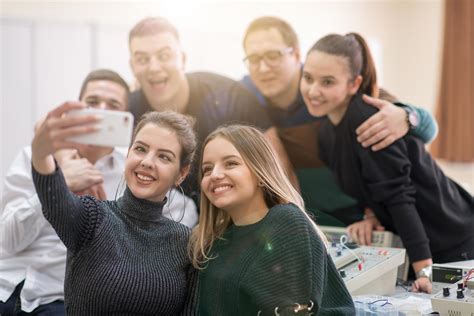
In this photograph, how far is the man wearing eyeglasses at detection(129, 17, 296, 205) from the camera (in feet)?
8.37

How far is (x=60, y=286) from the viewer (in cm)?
204

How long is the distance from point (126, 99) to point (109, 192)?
39 cm

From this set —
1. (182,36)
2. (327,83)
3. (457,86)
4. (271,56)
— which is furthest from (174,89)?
(457,86)

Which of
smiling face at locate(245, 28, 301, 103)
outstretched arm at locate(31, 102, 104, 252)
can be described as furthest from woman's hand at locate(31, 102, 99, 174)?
smiling face at locate(245, 28, 301, 103)

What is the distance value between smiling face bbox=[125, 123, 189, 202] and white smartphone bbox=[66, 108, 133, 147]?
0.61 feet

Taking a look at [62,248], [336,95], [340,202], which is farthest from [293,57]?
[62,248]

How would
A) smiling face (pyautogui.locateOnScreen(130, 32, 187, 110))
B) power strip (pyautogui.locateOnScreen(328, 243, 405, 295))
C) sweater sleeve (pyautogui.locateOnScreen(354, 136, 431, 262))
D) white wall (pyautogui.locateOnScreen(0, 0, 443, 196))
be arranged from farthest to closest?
white wall (pyautogui.locateOnScreen(0, 0, 443, 196))
smiling face (pyautogui.locateOnScreen(130, 32, 187, 110))
sweater sleeve (pyautogui.locateOnScreen(354, 136, 431, 262))
power strip (pyautogui.locateOnScreen(328, 243, 405, 295))

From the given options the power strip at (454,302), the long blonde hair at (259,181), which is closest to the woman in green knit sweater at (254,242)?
the long blonde hair at (259,181)

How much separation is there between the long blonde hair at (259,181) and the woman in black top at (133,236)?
0.05 metres

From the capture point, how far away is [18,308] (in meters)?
1.93

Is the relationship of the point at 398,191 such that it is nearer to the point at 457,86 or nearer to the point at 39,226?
the point at 39,226

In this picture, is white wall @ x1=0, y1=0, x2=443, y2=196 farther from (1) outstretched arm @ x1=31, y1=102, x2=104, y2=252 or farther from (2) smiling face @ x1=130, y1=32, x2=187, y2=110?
(1) outstretched arm @ x1=31, y1=102, x2=104, y2=252

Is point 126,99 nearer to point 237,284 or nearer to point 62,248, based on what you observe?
point 62,248

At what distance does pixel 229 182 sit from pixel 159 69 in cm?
108
